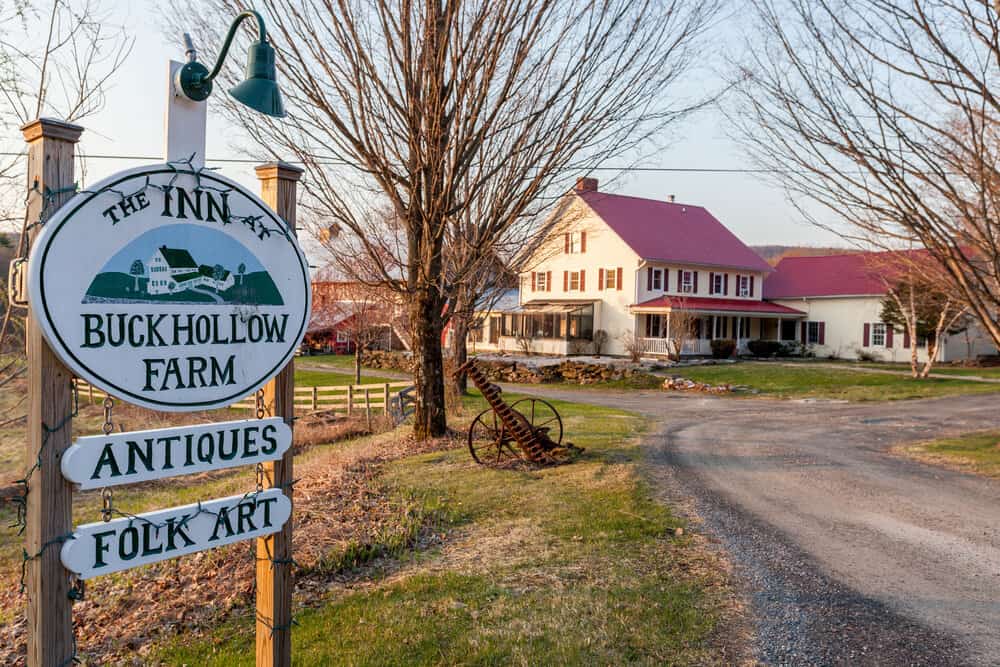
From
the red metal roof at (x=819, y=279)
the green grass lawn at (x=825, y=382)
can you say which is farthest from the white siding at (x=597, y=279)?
the red metal roof at (x=819, y=279)

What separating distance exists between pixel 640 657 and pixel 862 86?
25.9ft

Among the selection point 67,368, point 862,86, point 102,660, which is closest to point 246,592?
point 102,660

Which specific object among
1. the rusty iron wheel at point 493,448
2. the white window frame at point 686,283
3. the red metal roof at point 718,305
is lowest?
the rusty iron wheel at point 493,448

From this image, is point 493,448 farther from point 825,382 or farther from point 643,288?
point 643,288

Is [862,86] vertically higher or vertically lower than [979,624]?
higher

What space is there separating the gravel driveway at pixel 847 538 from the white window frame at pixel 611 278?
2553cm

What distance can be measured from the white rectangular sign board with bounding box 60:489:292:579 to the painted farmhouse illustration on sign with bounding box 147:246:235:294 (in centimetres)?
97

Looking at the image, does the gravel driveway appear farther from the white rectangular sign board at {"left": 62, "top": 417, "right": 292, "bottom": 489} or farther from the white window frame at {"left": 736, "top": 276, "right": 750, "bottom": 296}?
the white window frame at {"left": 736, "top": 276, "right": 750, "bottom": 296}

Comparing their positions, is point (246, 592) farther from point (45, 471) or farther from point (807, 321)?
point (807, 321)

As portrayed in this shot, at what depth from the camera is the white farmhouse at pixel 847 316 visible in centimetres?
3984

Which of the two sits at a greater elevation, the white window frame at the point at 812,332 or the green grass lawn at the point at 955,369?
the white window frame at the point at 812,332

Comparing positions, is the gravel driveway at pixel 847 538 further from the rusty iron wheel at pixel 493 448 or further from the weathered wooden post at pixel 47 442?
the weathered wooden post at pixel 47 442

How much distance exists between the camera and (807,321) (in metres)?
43.5

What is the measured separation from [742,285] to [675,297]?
6.76 m
